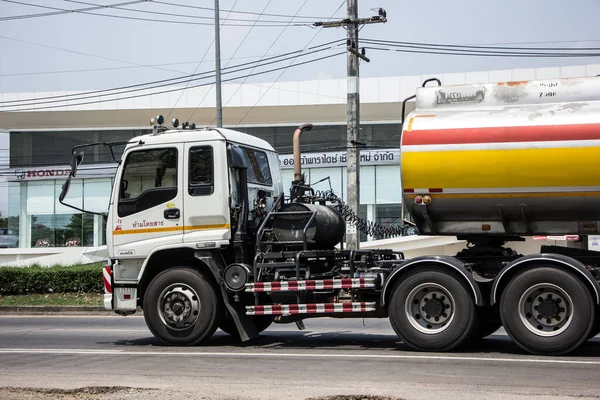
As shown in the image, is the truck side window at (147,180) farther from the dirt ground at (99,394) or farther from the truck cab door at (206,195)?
the dirt ground at (99,394)

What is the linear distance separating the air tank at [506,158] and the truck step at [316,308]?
4.80 feet

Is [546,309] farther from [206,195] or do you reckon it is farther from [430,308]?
[206,195]

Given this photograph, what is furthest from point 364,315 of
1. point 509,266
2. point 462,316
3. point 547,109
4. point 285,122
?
point 285,122

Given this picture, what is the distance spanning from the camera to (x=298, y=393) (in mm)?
7961

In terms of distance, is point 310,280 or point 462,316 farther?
point 310,280

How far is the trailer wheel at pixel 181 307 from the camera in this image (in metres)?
11.8

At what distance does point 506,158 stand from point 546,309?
194cm

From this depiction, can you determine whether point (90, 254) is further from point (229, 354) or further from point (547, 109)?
point (547, 109)

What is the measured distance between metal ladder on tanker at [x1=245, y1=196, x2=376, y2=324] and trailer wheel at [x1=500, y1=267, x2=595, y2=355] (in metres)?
1.94

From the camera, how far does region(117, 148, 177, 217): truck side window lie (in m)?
12.2

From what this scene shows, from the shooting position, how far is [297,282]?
11.2 metres

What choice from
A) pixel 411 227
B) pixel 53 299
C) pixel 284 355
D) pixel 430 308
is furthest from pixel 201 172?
pixel 53 299

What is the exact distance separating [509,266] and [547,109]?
6.82 ft

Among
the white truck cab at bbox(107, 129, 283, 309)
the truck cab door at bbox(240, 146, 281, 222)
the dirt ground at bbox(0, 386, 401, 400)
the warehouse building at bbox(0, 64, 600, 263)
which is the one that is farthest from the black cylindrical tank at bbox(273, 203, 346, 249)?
the warehouse building at bbox(0, 64, 600, 263)
